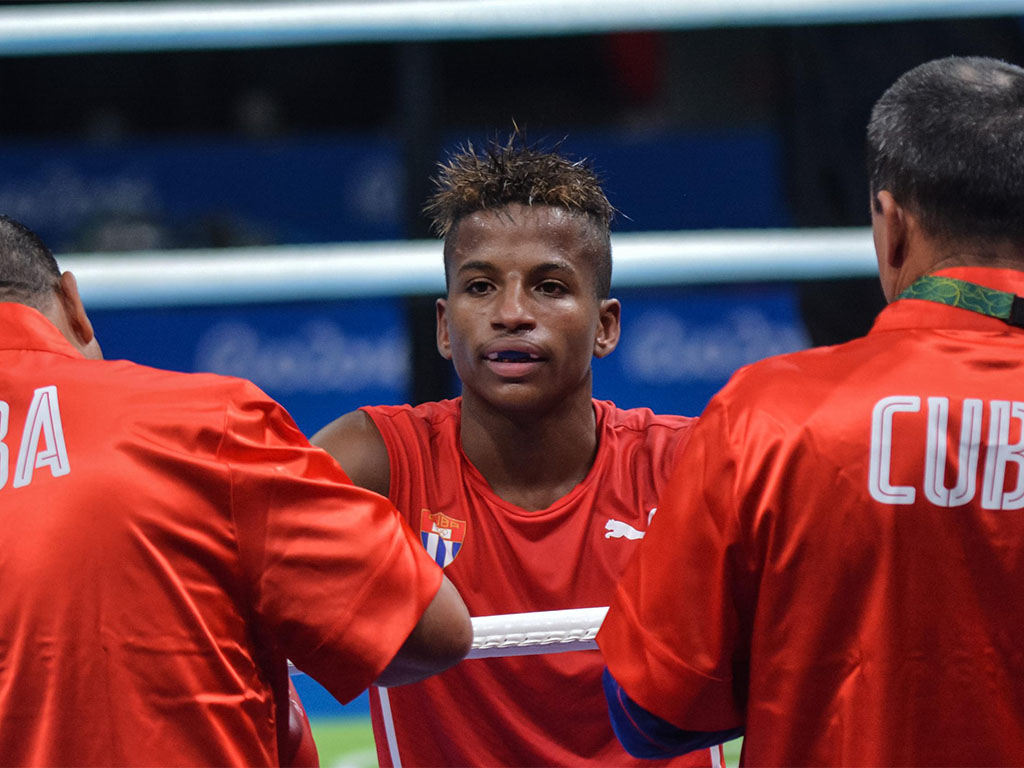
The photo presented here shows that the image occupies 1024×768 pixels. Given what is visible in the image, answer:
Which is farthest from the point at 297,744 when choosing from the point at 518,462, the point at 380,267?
the point at 380,267

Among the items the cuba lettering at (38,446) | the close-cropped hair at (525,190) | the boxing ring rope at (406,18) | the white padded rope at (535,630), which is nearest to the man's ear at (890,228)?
the white padded rope at (535,630)

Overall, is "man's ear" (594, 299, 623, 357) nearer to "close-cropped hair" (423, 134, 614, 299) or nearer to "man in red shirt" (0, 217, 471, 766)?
"close-cropped hair" (423, 134, 614, 299)

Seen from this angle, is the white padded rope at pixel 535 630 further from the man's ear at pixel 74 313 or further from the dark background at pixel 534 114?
the dark background at pixel 534 114

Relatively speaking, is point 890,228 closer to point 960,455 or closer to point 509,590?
point 960,455

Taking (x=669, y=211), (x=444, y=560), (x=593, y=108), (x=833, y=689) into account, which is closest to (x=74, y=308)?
(x=444, y=560)

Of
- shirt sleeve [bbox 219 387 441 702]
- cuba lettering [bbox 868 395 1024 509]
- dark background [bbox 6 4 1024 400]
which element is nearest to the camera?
cuba lettering [bbox 868 395 1024 509]

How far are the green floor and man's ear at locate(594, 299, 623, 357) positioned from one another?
121 cm

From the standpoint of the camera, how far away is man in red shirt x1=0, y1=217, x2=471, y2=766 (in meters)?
1.07

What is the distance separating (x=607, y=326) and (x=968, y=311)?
0.68m

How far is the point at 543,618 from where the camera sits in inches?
48.6

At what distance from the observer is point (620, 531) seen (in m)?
1.55

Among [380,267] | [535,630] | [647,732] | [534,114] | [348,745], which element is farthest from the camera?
[534,114]

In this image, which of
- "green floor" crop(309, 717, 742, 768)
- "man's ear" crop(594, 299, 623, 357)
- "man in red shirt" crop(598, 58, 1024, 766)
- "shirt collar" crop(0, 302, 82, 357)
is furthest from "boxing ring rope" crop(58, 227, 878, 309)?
"green floor" crop(309, 717, 742, 768)

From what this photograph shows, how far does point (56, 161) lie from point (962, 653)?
4.10 meters
